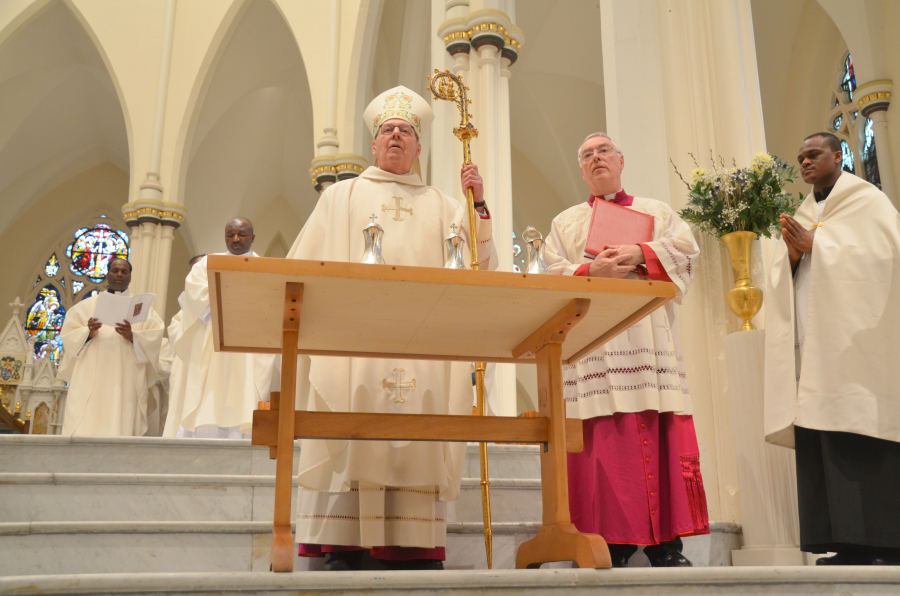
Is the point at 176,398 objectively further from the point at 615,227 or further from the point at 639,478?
the point at 639,478

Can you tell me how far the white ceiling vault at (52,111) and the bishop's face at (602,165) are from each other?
13.1 meters

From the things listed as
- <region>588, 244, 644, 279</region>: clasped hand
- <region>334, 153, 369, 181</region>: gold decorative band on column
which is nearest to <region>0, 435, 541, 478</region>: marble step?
<region>588, 244, 644, 279</region>: clasped hand

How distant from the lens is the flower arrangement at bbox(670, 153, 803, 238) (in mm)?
4574

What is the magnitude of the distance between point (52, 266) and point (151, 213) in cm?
646

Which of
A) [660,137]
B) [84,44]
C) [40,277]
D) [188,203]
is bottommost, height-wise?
[660,137]

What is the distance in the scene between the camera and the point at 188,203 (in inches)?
678

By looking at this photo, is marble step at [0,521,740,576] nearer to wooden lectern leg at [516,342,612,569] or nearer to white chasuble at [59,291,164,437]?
wooden lectern leg at [516,342,612,569]

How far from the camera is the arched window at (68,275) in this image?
17656 mm

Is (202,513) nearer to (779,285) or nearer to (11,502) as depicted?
(11,502)

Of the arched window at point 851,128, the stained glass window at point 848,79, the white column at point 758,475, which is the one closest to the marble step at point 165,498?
the white column at point 758,475

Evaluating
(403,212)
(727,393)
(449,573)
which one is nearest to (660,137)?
(727,393)

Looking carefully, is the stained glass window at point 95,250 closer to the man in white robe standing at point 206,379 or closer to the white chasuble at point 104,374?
the white chasuble at point 104,374

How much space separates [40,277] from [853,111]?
15.9 m

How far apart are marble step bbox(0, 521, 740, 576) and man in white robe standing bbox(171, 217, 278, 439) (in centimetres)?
340
